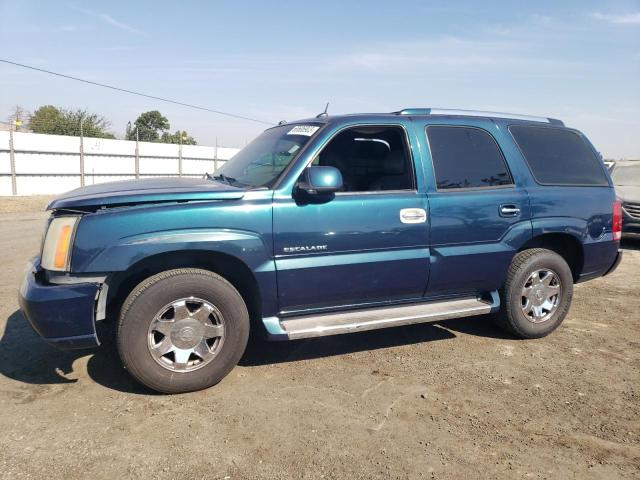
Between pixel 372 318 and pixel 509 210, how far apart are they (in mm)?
1538

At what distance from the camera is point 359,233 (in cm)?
371

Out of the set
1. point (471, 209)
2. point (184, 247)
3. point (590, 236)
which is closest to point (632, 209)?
point (590, 236)

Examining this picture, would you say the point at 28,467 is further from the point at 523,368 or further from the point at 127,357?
the point at 523,368

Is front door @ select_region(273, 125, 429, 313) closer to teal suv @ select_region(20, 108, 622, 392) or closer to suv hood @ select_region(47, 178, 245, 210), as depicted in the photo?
teal suv @ select_region(20, 108, 622, 392)

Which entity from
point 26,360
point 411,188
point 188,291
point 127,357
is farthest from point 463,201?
point 26,360

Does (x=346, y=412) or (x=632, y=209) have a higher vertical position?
(x=632, y=209)

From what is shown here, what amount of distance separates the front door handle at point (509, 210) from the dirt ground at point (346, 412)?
1157mm

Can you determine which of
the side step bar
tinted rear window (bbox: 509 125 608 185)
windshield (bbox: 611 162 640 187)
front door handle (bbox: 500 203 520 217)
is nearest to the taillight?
tinted rear window (bbox: 509 125 608 185)

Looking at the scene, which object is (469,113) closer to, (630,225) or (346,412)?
(346,412)

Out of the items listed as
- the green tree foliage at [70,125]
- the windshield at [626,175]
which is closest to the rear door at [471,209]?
the windshield at [626,175]

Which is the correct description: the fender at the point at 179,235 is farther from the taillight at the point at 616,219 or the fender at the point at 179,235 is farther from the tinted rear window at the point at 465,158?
the taillight at the point at 616,219

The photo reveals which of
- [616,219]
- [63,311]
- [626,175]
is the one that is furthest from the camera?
[626,175]

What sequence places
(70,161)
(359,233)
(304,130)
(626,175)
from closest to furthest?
(359,233)
(304,130)
(626,175)
(70,161)

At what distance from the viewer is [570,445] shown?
2.87 m
